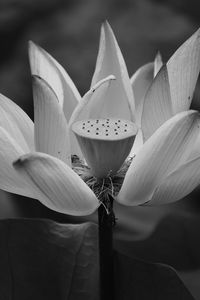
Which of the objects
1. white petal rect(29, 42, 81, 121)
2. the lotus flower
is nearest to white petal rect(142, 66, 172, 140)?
the lotus flower

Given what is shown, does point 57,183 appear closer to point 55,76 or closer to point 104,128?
point 104,128

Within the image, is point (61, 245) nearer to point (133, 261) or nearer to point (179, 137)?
point (133, 261)

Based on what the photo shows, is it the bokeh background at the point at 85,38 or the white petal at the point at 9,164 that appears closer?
the white petal at the point at 9,164

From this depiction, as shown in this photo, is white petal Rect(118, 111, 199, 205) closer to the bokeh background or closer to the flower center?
the flower center

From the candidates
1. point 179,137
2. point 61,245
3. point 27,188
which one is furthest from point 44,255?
point 179,137

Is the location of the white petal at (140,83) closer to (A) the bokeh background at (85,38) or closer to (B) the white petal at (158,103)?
(B) the white petal at (158,103)

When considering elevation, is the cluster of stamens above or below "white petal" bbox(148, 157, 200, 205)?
above

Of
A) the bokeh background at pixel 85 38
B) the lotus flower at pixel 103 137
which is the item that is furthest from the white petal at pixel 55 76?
the bokeh background at pixel 85 38
